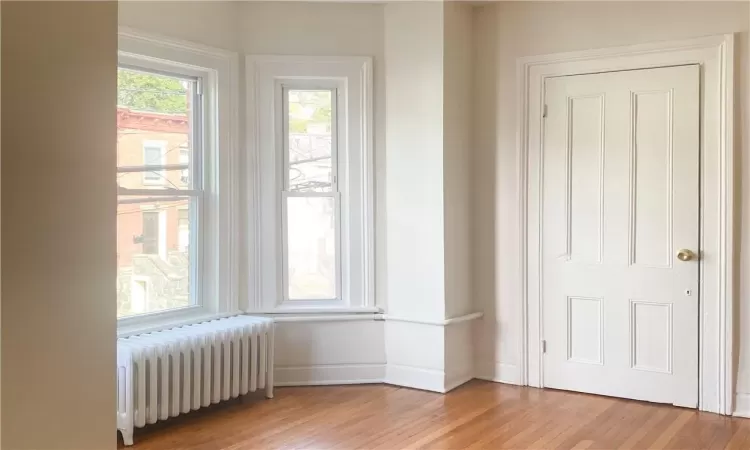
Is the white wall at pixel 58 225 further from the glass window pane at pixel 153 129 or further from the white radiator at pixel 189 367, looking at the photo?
the glass window pane at pixel 153 129

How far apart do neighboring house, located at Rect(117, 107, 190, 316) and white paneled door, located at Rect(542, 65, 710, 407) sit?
2372 millimetres

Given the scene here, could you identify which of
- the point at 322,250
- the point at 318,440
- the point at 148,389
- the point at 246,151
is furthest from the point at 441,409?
the point at 246,151

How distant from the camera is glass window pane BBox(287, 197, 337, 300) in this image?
4.79 m

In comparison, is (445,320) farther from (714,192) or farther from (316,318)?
(714,192)

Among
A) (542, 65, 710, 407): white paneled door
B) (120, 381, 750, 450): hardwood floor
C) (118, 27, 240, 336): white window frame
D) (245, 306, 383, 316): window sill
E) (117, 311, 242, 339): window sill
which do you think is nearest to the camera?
(120, 381, 750, 450): hardwood floor

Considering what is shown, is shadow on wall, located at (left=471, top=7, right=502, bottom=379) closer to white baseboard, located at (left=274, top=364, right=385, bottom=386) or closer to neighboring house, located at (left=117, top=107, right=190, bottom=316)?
white baseboard, located at (left=274, top=364, right=385, bottom=386)

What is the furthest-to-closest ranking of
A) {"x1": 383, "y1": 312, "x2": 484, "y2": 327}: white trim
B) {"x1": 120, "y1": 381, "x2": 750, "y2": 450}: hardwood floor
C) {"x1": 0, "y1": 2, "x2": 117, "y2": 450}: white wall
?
1. {"x1": 383, "y1": 312, "x2": 484, "y2": 327}: white trim
2. {"x1": 120, "y1": 381, "x2": 750, "y2": 450}: hardwood floor
3. {"x1": 0, "y1": 2, "x2": 117, "y2": 450}: white wall

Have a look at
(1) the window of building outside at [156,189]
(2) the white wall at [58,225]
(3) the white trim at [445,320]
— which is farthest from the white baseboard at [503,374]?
(2) the white wall at [58,225]

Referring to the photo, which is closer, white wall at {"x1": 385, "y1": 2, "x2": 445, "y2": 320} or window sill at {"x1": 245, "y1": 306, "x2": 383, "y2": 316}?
white wall at {"x1": 385, "y1": 2, "x2": 445, "y2": 320}

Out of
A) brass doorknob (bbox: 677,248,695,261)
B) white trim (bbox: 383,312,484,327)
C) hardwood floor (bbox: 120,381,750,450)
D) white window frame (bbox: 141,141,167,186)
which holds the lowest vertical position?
hardwood floor (bbox: 120,381,750,450)

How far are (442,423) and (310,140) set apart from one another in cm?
208

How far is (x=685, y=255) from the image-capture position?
13.6 feet

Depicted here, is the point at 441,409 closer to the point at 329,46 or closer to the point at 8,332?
the point at 329,46

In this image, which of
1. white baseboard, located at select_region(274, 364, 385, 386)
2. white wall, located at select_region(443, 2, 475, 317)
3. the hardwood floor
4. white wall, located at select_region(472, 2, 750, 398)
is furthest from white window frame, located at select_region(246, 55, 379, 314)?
white wall, located at select_region(472, 2, 750, 398)
